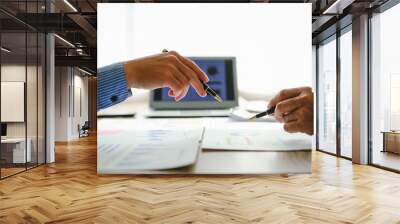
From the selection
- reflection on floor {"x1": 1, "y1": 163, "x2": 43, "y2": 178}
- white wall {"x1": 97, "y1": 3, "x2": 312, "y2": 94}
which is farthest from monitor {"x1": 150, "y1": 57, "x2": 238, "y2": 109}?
reflection on floor {"x1": 1, "y1": 163, "x2": 43, "y2": 178}

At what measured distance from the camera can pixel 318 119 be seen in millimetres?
10234

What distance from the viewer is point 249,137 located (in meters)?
6.05

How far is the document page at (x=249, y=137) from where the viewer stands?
6020 mm

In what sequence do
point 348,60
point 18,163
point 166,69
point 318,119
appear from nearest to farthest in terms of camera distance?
point 166,69, point 18,163, point 348,60, point 318,119

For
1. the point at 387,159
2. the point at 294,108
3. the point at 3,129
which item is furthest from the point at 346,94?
the point at 3,129

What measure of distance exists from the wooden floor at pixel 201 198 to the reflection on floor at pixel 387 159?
1.01ft

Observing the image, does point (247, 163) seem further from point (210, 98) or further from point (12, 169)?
point (12, 169)

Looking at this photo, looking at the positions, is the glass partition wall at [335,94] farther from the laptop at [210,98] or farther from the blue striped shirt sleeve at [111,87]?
the blue striped shirt sleeve at [111,87]

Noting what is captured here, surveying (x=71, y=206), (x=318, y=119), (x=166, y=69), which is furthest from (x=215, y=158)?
(x=318, y=119)

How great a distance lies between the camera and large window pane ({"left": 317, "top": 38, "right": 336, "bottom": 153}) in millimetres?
9188

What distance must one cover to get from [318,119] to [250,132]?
15.9ft

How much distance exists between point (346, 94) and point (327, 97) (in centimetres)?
127

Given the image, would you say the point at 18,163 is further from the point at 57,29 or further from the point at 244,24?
the point at 244,24

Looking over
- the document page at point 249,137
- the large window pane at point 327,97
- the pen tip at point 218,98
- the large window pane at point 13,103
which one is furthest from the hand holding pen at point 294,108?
the large window pane at point 13,103
